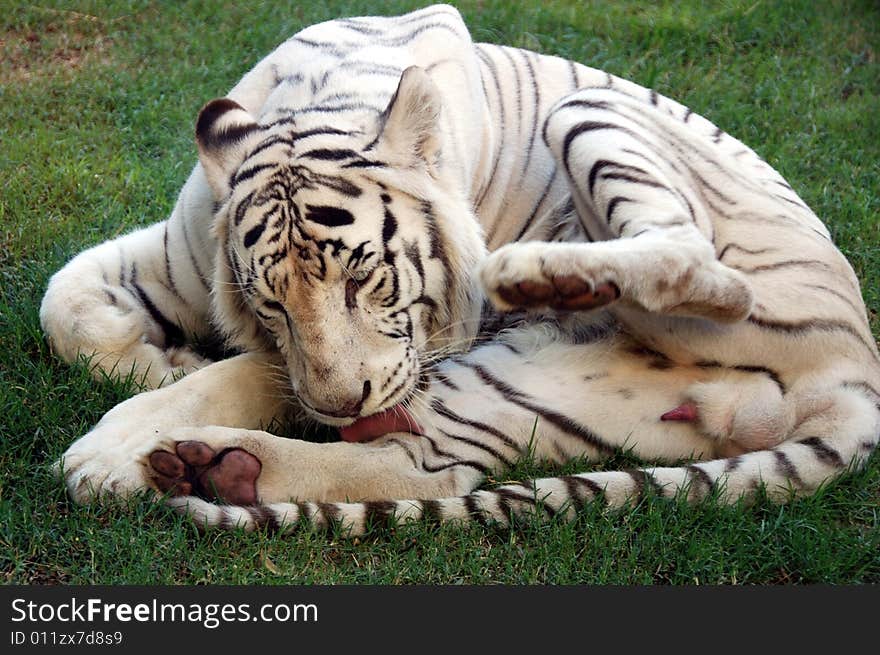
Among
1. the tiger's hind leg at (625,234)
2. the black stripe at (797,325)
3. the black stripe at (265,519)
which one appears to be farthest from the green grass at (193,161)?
the tiger's hind leg at (625,234)

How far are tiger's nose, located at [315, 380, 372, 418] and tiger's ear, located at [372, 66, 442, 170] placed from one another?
0.56 meters

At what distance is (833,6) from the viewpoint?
568 centimetres

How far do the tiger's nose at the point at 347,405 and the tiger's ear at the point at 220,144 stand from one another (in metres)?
0.61

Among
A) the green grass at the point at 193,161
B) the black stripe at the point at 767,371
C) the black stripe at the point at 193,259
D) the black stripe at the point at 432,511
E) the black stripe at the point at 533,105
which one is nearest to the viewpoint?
the green grass at the point at 193,161

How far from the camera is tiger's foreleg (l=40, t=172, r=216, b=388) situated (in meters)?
2.87

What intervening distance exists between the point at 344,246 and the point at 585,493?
77 centimetres

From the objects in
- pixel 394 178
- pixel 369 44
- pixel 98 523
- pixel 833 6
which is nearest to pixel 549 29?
pixel 833 6

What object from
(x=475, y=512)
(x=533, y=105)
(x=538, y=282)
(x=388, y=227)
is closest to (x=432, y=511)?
(x=475, y=512)

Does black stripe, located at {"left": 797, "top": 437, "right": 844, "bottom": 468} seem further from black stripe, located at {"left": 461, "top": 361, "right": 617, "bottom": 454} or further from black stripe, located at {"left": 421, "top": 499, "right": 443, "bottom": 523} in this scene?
black stripe, located at {"left": 421, "top": 499, "right": 443, "bottom": 523}

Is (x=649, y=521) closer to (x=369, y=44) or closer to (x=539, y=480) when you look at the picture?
(x=539, y=480)

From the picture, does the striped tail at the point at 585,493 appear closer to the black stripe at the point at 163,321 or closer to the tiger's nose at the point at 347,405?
the tiger's nose at the point at 347,405

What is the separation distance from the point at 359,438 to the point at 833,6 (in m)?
4.23

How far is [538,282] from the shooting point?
2318mm

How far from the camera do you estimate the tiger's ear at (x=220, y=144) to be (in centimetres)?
267
